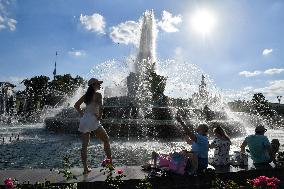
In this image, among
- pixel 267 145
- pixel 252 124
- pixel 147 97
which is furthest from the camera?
pixel 252 124

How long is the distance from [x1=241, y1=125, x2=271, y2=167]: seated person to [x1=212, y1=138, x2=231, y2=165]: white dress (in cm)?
69

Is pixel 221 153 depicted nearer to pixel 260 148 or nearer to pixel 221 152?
pixel 221 152

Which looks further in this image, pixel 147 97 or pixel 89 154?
pixel 147 97

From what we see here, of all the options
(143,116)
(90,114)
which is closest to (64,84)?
(143,116)

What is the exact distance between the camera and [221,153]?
8.43 metres

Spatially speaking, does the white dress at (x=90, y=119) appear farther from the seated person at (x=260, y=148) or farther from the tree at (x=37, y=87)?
the tree at (x=37, y=87)

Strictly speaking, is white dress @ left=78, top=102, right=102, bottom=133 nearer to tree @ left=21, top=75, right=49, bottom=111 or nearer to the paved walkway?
the paved walkway

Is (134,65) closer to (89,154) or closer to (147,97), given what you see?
(147,97)

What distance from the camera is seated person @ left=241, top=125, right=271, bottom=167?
Answer: 8.59m

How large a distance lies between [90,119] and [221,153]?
10.4 feet

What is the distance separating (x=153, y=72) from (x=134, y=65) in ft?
10.2

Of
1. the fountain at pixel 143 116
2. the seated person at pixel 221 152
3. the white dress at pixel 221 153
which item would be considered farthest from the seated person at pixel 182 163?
the fountain at pixel 143 116

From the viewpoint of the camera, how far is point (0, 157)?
40.4 ft

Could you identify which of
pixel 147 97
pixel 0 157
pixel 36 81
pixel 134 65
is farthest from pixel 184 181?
pixel 36 81
